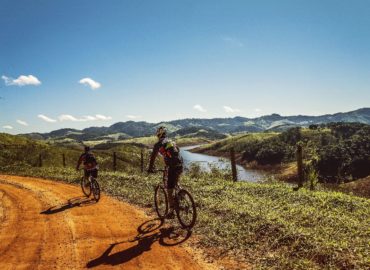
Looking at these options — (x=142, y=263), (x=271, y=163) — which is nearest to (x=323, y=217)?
(x=142, y=263)

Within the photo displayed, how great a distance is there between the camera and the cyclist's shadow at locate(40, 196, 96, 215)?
47.8ft

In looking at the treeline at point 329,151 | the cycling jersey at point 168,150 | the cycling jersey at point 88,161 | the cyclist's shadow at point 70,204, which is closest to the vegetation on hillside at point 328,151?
the treeline at point 329,151

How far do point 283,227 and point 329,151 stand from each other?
64.6 meters

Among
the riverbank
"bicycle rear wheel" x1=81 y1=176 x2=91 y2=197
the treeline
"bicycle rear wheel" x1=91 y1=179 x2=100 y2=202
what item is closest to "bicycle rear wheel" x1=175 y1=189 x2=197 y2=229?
"bicycle rear wheel" x1=91 y1=179 x2=100 y2=202

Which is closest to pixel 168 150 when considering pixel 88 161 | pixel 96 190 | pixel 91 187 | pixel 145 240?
pixel 145 240

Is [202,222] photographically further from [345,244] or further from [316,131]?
[316,131]

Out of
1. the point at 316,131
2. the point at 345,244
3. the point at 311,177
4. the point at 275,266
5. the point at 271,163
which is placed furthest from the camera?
the point at 316,131

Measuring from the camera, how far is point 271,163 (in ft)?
288

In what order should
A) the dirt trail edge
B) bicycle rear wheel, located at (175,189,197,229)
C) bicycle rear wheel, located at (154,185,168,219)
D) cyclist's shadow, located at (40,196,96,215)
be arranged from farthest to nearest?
Answer: cyclist's shadow, located at (40,196,96,215)
bicycle rear wheel, located at (154,185,168,219)
bicycle rear wheel, located at (175,189,197,229)
the dirt trail edge

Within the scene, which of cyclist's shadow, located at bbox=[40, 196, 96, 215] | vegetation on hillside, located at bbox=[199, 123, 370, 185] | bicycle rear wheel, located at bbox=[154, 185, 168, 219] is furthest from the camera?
vegetation on hillside, located at bbox=[199, 123, 370, 185]

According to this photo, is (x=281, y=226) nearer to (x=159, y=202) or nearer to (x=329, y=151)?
(x=159, y=202)

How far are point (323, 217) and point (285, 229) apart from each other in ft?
6.36

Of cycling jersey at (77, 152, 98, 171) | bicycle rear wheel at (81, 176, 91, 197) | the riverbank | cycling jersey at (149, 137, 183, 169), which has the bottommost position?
the riverbank

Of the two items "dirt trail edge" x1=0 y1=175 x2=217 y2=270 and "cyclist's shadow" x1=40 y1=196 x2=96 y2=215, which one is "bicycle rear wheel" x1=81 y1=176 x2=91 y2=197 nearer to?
"cyclist's shadow" x1=40 y1=196 x2=96 y2=215
